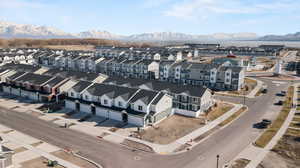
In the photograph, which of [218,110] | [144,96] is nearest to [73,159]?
[144,96]

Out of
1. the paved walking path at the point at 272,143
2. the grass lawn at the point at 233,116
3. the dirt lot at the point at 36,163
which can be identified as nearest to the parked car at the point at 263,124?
the paved walking path at the point at 272,143

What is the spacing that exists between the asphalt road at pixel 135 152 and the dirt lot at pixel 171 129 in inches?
219

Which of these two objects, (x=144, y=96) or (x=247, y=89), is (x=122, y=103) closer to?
(x=144, y=96)

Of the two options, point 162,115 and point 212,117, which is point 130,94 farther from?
point 212,117

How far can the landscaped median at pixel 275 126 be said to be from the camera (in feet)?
146

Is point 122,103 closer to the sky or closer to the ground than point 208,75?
closer to the ground

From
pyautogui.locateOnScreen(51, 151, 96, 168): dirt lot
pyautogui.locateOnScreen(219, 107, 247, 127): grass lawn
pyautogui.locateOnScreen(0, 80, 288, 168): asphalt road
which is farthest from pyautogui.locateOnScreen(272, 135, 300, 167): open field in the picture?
pyautogui.locateOnScreen(51, 151, 96, 168): dirt lot

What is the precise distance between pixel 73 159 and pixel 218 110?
135ft

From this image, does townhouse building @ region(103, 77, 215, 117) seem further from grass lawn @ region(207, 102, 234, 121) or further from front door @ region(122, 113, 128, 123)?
front door @ region(122, 113, 128, 123)

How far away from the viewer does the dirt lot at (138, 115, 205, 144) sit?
46.3 metres

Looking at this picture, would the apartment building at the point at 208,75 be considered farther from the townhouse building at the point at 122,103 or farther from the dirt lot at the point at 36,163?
the dirt lot at the point at 36,163

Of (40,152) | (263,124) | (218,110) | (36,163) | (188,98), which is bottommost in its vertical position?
(36,163)

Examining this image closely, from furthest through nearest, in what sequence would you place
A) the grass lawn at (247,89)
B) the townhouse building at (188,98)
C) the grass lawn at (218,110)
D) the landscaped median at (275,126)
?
the grass lawn at (247,89) < the townhouse building at (188,98) < the grass lawn at (218,110) < the landscaped median at (275,126)

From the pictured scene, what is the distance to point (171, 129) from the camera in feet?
167
